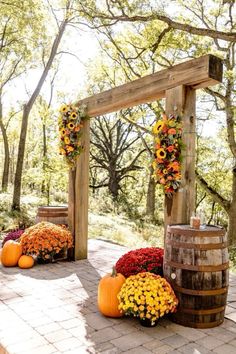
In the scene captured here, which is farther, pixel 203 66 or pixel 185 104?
pixel 185 104

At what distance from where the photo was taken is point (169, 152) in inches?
146

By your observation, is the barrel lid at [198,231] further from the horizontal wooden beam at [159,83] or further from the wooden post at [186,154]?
the horizontal wooden beam at [159,83]

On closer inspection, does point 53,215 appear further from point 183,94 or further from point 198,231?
point 198,231

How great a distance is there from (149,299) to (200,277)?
1.67ft

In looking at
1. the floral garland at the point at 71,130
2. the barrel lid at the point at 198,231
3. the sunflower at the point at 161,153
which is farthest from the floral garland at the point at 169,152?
the floral garland at the point at 71,130

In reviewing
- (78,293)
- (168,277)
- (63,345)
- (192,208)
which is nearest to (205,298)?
(168,277)

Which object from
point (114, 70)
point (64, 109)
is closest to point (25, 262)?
point (64, 109)

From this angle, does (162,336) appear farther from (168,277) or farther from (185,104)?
(185,104)

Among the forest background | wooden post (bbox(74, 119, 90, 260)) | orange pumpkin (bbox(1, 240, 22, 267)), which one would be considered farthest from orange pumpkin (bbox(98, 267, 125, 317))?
wooden post (bbox(74, 119, 90, 260))

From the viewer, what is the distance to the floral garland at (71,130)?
18.1 feet

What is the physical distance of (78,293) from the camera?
3996 mm

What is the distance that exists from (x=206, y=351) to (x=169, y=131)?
7.02 feet

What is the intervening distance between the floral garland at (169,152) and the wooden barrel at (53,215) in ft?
9.04

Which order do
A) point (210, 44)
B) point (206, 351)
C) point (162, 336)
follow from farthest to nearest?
point (210, 44) → point (162, 336) → point (206, 351)
